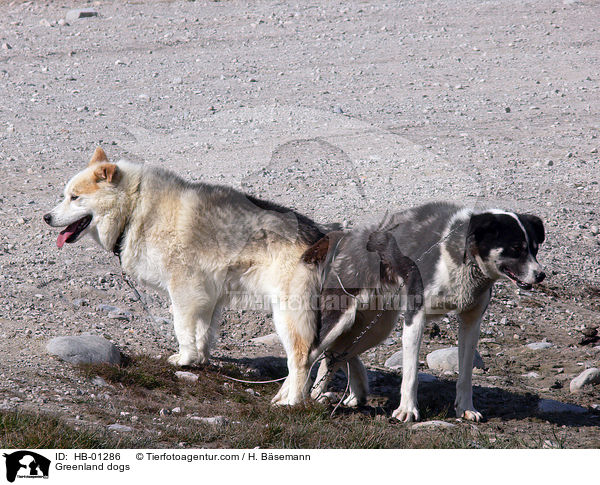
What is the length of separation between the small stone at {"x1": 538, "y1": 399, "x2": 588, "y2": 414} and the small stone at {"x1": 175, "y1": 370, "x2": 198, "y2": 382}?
2886 mm

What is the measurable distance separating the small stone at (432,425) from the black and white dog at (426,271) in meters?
0.10

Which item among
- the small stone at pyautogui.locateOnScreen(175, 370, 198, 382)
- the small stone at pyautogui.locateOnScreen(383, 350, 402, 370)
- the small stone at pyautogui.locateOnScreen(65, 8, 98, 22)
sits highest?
the small stone at pyautogui.locateOnScreen(65, 8, 98, 22)

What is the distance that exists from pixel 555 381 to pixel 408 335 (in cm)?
203

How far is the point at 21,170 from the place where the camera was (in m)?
11.7

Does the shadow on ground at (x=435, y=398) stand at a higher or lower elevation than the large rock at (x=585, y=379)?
lower

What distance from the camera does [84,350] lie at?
6574mm

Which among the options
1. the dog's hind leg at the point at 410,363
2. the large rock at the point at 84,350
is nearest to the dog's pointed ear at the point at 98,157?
the large rock at the point at 84,350

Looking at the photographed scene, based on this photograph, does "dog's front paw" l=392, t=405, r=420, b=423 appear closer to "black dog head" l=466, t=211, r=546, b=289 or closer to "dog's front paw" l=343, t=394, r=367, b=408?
"dog's front paw" l=343, t=394, r=367, b=408

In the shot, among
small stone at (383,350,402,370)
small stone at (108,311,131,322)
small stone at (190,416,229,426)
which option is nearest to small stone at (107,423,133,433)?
small stone at (190,416,229,426)

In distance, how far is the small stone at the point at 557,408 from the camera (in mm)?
6434

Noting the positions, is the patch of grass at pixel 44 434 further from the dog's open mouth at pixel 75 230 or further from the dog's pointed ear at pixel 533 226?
the dog's pointed ear at pixel 533 226

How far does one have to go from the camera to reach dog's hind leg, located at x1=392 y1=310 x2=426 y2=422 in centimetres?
588
